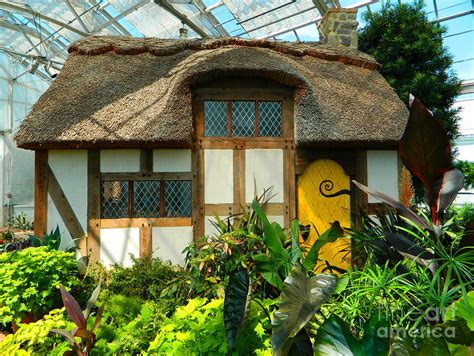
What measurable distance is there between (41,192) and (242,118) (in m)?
2.98

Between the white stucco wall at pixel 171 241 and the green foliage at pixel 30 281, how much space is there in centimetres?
115

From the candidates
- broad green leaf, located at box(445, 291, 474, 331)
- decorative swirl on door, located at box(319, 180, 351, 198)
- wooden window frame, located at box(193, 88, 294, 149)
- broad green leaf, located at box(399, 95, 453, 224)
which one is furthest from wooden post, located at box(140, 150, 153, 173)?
broad green leaf, located at box(445, 291, 474, 331)

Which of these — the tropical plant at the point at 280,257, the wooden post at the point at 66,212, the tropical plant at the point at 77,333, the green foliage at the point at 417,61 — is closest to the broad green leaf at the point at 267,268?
the tropical plant at the point at 280,257

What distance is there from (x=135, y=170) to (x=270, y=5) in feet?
23.4

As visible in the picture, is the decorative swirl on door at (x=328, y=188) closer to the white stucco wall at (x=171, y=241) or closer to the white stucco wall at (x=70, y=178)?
the white stucco wall at (x=171, y=241)

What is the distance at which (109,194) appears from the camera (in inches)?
170

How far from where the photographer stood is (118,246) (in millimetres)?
4258

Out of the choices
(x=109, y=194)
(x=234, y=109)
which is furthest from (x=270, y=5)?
(x=109, y=194)

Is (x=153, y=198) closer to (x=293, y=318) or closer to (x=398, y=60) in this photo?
(x=293, y=318)

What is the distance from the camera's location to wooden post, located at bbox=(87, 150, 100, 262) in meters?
4.23

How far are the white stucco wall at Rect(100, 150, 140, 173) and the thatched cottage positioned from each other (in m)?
0.01

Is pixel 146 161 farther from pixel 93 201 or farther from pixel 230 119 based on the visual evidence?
pixel 230 119

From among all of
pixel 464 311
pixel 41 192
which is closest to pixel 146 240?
pixel 41 192

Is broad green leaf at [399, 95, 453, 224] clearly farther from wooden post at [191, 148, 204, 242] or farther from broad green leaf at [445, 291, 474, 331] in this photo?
wooden post at [191, 148, 204, 242]
